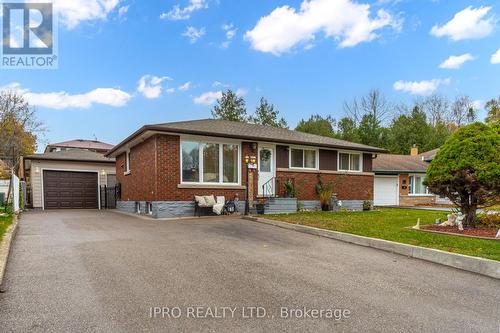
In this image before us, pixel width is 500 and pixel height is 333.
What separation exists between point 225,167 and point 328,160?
5.44 metres

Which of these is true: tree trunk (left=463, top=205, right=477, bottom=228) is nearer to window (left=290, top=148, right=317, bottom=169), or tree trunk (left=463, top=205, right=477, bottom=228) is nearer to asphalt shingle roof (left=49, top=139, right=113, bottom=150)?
window (left=290, top=148, right=317, bottom=169)

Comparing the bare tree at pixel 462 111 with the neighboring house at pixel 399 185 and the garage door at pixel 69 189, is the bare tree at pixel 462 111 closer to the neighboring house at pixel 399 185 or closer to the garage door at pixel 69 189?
the neighboring house at pixel 399 185

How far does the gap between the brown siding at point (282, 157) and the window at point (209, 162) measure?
6.35 ft

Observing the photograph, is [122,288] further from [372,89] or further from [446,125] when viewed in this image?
[446,125]

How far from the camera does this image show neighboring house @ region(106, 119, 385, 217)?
39.6 feet

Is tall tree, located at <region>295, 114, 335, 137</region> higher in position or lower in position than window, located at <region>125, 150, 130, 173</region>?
higher

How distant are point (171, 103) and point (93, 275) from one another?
22882 millimetres

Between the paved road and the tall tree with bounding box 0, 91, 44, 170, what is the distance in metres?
26.8

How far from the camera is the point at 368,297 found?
3.91 m

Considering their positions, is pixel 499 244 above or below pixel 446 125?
below

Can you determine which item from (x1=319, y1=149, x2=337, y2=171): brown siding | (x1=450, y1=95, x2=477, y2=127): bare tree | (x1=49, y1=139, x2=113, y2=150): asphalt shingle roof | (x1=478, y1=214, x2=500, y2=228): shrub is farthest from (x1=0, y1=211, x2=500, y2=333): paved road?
(x1=450, y1=95, x2=477, y2=127): bare tree

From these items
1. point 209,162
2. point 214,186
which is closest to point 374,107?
point 209,162

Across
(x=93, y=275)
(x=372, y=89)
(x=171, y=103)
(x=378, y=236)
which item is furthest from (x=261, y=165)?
(x=372, y=89)

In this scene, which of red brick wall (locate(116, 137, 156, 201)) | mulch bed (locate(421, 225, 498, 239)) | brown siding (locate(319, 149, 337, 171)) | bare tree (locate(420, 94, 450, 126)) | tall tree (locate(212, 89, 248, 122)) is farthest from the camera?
bare tree (locate(420, 94, 450, 126))
